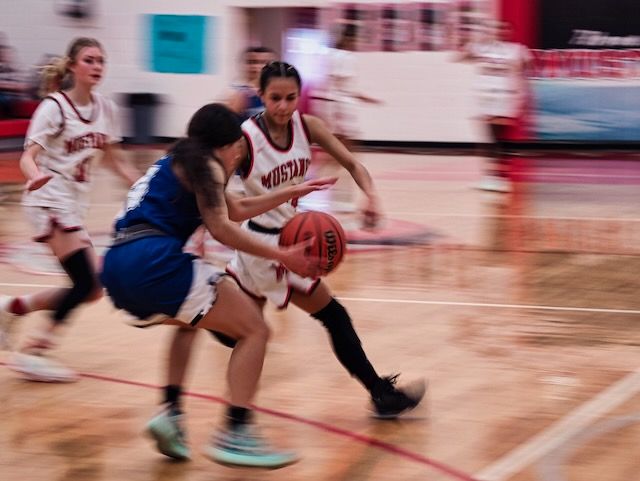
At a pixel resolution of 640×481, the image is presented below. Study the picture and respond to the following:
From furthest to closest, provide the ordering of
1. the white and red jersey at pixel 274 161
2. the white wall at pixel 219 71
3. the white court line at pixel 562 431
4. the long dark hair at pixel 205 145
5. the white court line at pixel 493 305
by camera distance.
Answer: the white wall at pixel 219 71, the white court line at pixel 493 305, the white and red jersey at pixel 274 161, the white court line at pixel 562 431, the long dark hair at pixel 205 145

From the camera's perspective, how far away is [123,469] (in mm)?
4492

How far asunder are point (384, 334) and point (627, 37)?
1018 centimetres

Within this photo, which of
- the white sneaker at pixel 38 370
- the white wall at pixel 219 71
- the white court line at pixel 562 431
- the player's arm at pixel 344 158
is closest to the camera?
the white court line at pixel 562 431

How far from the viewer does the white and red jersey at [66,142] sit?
5.82 meters

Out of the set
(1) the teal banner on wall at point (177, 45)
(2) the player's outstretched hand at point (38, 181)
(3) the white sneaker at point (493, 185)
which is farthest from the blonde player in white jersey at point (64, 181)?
(1) the teal banner on wall at point (177, 45)

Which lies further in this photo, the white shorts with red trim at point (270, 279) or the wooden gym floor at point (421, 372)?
the white shorts with red trim at point (270, 279)

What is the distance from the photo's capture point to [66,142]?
589cm

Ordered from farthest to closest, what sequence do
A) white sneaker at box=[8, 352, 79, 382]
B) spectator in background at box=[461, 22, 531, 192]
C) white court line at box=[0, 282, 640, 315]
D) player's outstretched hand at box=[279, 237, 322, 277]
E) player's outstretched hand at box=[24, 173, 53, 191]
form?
1. spectator in background at box=[461, 22, 531, 192]
2. white court line at box=[0, 282, 640, 315]
3. white sneaker at box=[8, 352, 79, 382]
4. player's outstretched hand at box=[24, 173, 53, 191]
5. player's outstretched hand at box=[279, 237, 322, 277]

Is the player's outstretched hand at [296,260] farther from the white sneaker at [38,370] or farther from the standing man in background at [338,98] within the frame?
the standing man in background at [338,98]

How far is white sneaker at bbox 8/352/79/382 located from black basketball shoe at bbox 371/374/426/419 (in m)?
1.64

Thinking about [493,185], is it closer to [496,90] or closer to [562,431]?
[496,90]

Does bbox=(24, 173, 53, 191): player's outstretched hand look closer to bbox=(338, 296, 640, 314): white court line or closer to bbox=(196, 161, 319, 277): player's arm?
bbox=(196, 161, 319, 277): player's arm

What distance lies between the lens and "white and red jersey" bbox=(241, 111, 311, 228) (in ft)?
16.1

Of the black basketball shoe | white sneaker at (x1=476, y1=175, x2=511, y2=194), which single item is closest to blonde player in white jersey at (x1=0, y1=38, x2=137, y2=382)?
the black basketball shoe
